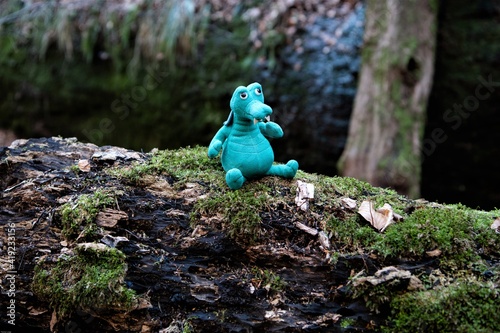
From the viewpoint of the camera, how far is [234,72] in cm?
519

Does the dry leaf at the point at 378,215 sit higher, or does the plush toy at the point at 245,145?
the plush toy at the point at 245,145

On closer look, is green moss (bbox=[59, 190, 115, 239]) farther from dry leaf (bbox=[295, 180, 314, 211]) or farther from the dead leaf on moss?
the dead leaf on moss

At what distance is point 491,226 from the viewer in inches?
84.8

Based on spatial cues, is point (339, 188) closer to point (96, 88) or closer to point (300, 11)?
point (300, 11)

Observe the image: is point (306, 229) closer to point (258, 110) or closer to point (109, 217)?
point (258, 110)

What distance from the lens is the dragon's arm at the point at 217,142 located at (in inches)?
88.6

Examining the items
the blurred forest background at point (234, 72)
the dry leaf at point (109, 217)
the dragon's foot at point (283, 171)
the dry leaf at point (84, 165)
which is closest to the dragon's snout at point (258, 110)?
the dragon's foot at point (283, 171)

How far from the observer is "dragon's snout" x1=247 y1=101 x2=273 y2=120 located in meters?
2.13

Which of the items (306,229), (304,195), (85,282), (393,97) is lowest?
(85,282)

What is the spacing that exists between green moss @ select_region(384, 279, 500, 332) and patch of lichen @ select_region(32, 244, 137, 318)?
1112mm

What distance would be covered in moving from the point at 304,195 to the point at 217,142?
50cm

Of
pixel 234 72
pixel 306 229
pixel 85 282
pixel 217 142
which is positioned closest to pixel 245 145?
pixel 217 142

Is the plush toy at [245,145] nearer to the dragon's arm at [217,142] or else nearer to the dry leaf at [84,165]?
the dragon's arm at [217,142]

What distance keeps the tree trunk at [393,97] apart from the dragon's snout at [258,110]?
260 cm
